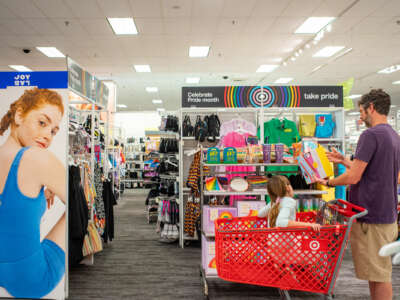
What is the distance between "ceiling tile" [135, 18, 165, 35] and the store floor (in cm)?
458

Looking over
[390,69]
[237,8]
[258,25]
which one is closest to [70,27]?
[237,8]

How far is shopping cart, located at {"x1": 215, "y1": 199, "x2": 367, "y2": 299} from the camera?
242 centimetres

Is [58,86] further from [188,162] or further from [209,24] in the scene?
[209,24]

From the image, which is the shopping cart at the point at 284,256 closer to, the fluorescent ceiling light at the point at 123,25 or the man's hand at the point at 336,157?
the man's hand at the point at 336,157

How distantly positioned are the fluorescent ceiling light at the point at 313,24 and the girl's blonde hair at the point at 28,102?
5.95 meters

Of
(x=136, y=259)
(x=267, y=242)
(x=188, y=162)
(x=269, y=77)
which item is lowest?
(x=136, y=259)

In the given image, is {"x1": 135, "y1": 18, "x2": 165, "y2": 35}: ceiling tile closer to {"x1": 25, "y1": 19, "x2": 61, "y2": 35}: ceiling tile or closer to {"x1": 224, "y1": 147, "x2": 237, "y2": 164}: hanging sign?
{"x1": 25, "y1": 19, "x2": 61, "y2": 35}: ceiling tile

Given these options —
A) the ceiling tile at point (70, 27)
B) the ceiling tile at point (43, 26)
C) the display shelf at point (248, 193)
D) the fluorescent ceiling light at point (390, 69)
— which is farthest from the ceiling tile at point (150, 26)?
the fluorescent ceiling light at point (390, 69)

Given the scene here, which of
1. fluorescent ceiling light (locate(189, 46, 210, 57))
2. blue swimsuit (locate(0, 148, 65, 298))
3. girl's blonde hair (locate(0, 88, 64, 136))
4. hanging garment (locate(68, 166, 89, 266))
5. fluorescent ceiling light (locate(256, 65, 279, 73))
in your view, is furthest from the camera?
fluorescent ceiling light (locate(256, 65, 279, 73))

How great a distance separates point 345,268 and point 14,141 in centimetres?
414

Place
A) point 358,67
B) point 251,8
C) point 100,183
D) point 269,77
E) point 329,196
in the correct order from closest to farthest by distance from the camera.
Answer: point 100,183
point 329,196
point 251,8
point 358,67
point 269,77

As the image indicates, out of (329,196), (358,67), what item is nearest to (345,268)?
(329,196)

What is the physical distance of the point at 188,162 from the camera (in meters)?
5.78

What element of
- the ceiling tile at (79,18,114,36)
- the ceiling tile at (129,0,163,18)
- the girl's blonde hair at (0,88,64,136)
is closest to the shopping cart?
the girl's blonde hair at (0,88,64,136)
